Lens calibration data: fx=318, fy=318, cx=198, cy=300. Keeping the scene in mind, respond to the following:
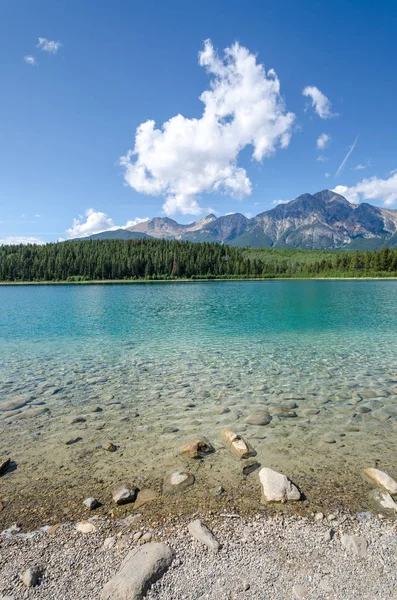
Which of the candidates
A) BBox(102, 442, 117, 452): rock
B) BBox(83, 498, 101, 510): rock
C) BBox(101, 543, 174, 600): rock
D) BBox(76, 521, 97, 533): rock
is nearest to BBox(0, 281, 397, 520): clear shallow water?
BBox(102, 442, 117, 452): rock

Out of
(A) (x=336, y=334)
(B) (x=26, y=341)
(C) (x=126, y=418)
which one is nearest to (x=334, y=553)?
(C) (x=126, y=418)

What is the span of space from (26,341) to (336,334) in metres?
29.1

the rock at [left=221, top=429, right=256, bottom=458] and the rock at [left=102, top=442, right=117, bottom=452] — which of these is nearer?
the rock at [left=221, top=429, right=256, bottom=458]

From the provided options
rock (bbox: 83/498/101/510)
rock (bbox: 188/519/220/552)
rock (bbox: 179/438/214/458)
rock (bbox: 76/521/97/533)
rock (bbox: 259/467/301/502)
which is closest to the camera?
rock (bbox: 188/519/220/552)

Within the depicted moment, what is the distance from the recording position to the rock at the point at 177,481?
780cm

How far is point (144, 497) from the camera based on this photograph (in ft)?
24.6

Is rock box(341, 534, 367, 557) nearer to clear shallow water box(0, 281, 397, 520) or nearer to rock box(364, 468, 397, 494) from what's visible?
rock box(364, 468, 397, 494)

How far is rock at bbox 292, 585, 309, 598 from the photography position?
483 cm

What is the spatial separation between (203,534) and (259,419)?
645cm

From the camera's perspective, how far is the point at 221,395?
1476cm

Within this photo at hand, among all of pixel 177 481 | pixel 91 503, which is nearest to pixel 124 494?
pixel 91 503

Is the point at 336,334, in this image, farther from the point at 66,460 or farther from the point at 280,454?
the point at 66,460

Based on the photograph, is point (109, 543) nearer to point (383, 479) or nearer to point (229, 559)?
point (229, 559)

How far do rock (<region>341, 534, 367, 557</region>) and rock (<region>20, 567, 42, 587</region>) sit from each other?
535 centimetres
